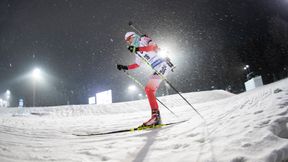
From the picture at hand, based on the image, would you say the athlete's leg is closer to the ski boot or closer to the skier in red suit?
the skier in red suit

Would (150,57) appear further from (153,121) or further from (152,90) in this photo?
(153,121)

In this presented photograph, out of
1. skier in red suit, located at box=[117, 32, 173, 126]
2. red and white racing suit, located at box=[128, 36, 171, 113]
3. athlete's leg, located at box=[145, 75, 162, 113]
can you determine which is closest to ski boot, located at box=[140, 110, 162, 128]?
athlete's leg, located at box=[145, 75, 162, 113]

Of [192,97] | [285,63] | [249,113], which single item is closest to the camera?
[249,113]

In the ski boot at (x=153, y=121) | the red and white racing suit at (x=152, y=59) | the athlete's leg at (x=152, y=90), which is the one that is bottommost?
the ski boot at (x=153, y=121)

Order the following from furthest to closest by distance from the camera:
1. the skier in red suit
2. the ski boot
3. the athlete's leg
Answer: the skier in red suit
the athlete's leg
the ski boot

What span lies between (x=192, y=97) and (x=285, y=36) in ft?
94.9

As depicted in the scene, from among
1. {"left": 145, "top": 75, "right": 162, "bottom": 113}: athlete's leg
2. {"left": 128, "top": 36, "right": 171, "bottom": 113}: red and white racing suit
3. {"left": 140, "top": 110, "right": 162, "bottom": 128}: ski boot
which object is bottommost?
{"left": 140, "top": 110, "right": 162, "bottom": 128}: ski boot

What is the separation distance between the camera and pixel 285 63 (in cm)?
3562

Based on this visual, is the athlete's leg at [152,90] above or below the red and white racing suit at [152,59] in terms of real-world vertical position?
below

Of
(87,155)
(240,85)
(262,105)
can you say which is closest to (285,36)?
(240,85)

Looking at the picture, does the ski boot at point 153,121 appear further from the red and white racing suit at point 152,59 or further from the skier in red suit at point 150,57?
the red and white racing suit at point 152,59

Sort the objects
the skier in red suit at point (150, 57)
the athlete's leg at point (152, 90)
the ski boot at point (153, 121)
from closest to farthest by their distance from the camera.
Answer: the ski boot at point (153, 121) < the athlete's leg at point (152, 90) < the skier in red suit at point (150, 57)

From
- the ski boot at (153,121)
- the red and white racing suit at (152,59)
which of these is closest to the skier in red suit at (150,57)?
the red and white racing suit at (152,59)

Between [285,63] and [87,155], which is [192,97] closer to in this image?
[87,155]
